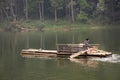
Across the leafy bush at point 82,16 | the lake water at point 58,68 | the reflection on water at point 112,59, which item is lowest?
the lake water at point 58,68

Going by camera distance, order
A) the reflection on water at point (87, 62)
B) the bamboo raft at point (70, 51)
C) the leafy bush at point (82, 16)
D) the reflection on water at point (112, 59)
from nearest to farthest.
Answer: the reflection on water at point (87, 62)
the reflection on water at point (112, 59)
the bamboo raft at point (70, 51)
the leafy bush at point (82, 16)

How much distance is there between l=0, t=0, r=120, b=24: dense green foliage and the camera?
93625 millimetres

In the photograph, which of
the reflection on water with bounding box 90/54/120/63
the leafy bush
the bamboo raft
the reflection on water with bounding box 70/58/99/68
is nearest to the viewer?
the reflection on water with bounding box 70/58/99/68

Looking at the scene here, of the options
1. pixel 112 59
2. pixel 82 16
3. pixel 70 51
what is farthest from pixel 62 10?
pixel 112 59

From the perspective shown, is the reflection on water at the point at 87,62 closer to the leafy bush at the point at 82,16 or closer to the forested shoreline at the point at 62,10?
the forested shoreline at the point at 62,10

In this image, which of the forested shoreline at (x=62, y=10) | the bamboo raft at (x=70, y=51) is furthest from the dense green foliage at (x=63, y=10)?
the bamboo raft at (x=70, y=51)

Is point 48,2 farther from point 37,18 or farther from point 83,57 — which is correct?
point 83,57

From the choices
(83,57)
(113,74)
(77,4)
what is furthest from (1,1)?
(113,74)

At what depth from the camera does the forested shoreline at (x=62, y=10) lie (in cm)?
9356

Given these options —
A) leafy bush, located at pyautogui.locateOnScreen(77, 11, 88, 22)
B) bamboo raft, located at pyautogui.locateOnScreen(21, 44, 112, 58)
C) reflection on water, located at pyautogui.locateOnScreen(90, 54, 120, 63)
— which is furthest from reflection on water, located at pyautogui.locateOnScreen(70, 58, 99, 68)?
leafy bush, located at pyautogui.locateOnScreen(77, 11, 88, 22)

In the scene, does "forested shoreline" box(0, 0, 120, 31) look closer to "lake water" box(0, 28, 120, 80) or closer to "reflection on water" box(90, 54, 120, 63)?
"lake water" box(0, 28, 120, 80)

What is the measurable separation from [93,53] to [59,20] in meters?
61.5

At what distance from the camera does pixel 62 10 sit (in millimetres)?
103438

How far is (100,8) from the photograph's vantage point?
92500mm
